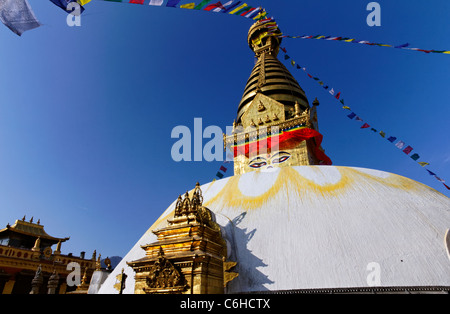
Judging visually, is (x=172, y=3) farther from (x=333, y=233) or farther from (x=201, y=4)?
(x=333, y=233)

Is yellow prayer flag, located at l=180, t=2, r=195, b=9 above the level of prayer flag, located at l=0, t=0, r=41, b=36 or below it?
above

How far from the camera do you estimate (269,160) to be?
51.3 feet

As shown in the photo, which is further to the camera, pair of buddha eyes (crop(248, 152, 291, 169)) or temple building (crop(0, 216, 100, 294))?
temple building (crop(0, 216, 100, 294))

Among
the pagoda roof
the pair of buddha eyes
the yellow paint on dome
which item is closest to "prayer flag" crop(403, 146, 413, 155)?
the yellow paint on dome

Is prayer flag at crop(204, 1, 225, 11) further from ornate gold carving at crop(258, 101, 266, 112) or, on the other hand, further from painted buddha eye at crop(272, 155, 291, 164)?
ornate gold carving at crop(258, 101, 266, 112)

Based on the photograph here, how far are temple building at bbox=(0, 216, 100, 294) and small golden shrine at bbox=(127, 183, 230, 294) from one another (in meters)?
11.9

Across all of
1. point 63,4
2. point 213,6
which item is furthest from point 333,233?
point 63,4

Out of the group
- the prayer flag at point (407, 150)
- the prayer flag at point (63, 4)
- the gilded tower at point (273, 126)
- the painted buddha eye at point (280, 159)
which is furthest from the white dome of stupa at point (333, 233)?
the painted buddha eye at point (280, 159)

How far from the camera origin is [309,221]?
6176mm

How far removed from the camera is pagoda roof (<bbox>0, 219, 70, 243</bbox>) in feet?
67.2

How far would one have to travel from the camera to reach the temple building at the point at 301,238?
4934 millimetres

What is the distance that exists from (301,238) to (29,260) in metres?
20.2
